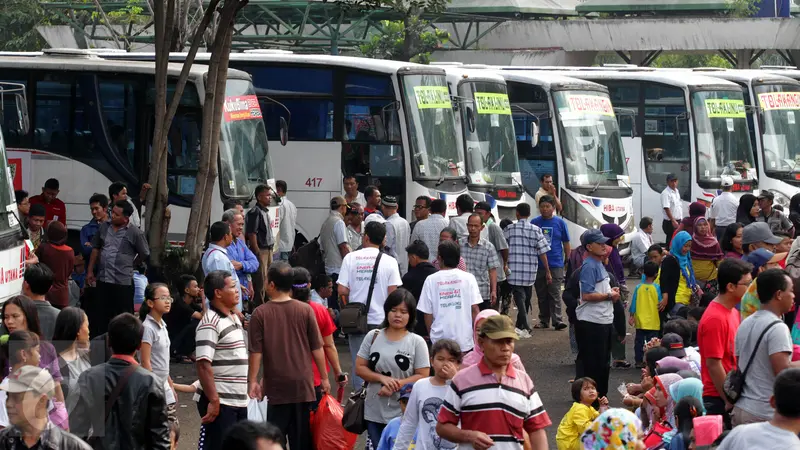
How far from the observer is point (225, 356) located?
336 inches

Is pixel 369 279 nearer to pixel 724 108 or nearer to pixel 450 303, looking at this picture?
pixel 450 303

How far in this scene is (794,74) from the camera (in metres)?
28.3

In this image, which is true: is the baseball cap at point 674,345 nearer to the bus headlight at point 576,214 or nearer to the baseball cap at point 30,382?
the baseball cap at point 30,382

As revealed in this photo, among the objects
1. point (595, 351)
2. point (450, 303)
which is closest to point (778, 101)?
point (595, 351)

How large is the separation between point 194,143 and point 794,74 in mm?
15433

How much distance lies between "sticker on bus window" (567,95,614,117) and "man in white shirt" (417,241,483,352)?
40.5 ft

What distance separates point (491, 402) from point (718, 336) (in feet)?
7.48

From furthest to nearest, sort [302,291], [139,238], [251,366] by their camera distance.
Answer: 1. [139,238]
2. [302,291]
3. [251,366]

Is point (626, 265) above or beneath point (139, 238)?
beneath

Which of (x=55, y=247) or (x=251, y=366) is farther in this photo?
(x=55, y=247)

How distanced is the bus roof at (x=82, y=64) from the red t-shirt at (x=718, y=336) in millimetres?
10770

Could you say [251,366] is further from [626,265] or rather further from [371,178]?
[626,265]

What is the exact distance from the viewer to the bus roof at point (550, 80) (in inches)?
876

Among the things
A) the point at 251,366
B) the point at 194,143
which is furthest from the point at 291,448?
the point at 194,143
